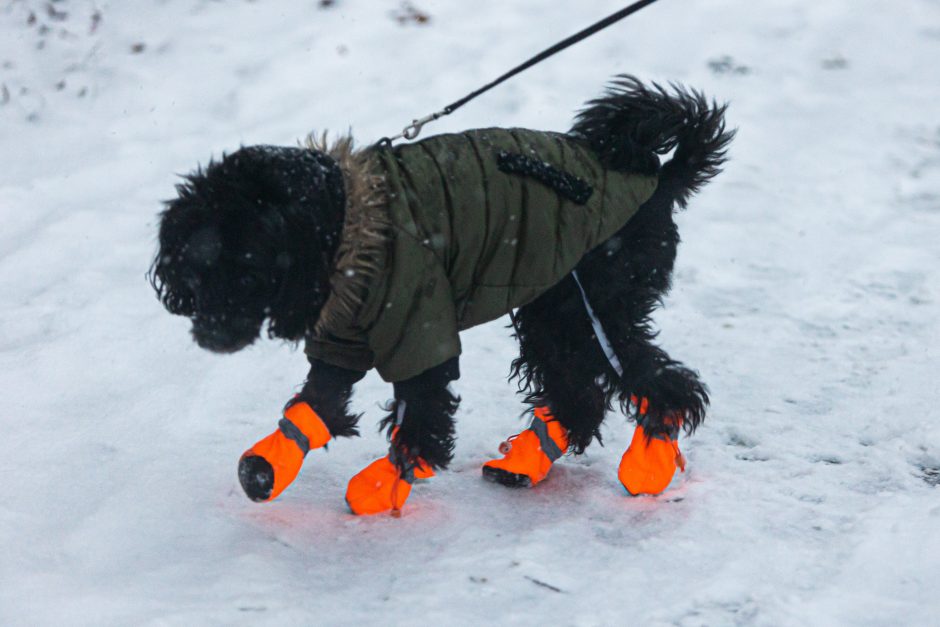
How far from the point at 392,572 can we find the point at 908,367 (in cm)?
214

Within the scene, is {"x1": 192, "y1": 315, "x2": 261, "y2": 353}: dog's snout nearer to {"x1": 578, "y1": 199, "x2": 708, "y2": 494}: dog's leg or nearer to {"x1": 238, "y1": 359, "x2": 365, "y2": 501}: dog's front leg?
{"x1": 238, "y1": 359, "x2": 365, "y2": 501}: dog's front leg

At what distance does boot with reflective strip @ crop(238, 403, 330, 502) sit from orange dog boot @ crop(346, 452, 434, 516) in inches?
6.8

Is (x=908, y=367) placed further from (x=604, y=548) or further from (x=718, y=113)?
(x=604, y=548)

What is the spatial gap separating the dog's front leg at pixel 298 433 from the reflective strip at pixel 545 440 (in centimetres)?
62

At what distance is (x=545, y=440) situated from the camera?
2.98 meters

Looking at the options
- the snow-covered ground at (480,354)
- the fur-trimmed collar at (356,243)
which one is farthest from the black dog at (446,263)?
the snow-covered ground at (480,354)

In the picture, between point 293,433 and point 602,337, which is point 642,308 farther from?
point 293,433

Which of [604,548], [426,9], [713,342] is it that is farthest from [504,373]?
[426,9]

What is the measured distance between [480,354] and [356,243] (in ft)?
4.82

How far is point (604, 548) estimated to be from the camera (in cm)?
250

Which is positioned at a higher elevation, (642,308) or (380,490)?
(642,308)

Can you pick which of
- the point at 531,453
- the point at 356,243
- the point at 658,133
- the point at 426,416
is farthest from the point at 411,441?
the point at 658,133

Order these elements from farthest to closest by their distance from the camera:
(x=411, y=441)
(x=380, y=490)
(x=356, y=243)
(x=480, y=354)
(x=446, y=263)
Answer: (x=480, y=354)
(x=380, y=490)
(x=411, y=441)
(x=446, y=263)
(x=356, y=243)

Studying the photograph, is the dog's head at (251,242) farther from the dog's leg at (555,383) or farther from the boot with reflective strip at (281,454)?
the dog's leg at (555,383)
